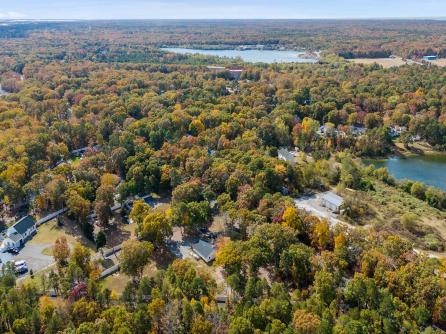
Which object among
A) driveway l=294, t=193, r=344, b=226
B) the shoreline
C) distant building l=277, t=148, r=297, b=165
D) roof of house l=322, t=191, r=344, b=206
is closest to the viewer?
driveway l=294, t=193, r=344, b=226

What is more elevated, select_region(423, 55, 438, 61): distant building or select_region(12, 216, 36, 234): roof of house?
select_region(423, 55, 438, 61): distant building

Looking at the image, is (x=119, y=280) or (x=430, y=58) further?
(x=430, y=58)

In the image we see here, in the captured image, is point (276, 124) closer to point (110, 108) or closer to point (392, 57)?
point (110, 108)

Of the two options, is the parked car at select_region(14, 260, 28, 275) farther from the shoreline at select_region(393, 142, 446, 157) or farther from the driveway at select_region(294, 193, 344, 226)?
the shoreline at select_region(393, 142, 446, 157)

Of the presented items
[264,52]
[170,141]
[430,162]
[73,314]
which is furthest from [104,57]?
[73,314]

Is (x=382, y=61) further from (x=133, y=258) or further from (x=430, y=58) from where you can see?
(x=133, y=258)

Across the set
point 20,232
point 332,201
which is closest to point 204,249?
point 332,201

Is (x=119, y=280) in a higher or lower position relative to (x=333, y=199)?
lower

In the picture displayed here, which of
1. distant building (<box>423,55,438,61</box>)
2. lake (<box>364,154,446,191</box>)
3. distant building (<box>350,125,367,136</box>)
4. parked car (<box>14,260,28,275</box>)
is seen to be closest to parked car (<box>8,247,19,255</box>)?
parked car (<box>14,260,28,275</box>)

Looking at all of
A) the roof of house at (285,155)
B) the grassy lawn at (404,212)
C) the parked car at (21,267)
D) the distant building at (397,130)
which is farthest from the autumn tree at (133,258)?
the distant building at (397,130)
